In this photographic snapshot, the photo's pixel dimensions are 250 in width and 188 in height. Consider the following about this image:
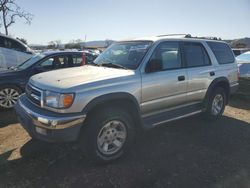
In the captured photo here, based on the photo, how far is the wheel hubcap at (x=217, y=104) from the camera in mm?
6067

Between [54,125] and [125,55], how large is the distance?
1930mm

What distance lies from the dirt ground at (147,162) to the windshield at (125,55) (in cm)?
148

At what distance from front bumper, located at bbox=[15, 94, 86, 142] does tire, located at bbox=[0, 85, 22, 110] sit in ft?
10.8

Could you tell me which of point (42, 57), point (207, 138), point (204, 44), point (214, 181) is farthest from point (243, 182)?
point (42, 57)

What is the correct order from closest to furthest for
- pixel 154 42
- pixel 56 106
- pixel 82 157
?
pixel 56 106
pixel 82 157
pixel 154 42

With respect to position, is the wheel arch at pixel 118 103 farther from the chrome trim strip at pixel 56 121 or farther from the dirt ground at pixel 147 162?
the dirt ground at pixel 147 162

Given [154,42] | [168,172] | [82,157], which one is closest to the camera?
[168,172]

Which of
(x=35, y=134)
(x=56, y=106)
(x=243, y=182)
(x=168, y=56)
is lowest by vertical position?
(x=243, y=182)

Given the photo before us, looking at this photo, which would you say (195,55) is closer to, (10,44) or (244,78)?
(244,78)

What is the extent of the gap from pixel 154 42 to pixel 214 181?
2426 mm

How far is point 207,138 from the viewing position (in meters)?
5.09

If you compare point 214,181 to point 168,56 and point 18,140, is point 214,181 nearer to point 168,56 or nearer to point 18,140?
point 168,56

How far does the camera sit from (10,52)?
9.84 m

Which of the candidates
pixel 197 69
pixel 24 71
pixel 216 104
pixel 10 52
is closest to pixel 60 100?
pixel 197 69
